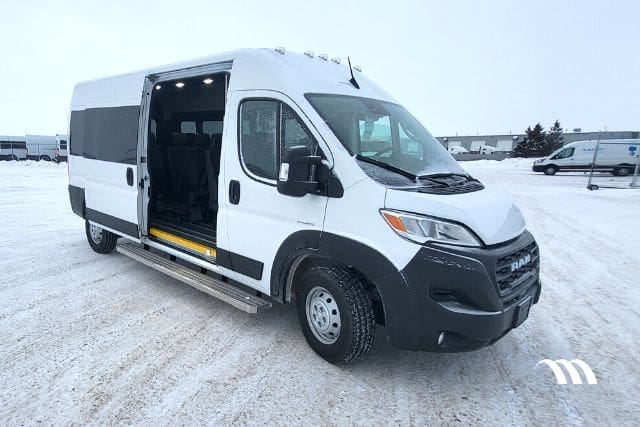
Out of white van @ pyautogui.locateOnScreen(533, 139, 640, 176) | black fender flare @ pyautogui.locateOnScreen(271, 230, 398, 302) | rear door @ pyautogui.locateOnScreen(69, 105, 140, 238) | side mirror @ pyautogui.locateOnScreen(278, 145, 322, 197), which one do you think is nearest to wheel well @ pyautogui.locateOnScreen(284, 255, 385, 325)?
black fender flare @ pyautogui.locateOnScreen(271, 230, 398, 302)

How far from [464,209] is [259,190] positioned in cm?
167

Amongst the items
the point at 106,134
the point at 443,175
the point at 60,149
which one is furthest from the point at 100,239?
the point at 60,149

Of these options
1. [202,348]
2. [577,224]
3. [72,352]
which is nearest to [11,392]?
[72,352]

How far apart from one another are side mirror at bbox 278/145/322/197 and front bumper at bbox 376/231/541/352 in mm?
859

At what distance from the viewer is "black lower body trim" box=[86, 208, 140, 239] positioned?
4822 millimetres

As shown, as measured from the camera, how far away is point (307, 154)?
9.19 ft

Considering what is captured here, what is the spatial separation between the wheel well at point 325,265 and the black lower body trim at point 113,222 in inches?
98.8

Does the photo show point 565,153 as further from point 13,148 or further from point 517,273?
point 13,148

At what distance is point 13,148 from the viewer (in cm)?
3178

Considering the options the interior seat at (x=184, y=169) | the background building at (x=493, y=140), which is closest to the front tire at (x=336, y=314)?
the interior seat at (x=184, y=169)

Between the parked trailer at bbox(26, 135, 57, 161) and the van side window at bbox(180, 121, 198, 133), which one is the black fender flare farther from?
the parked trailer at bbox(26, 135, 57, 161)

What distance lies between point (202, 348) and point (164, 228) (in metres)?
2.13

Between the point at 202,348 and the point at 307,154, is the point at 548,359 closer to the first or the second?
the point at 307,154
